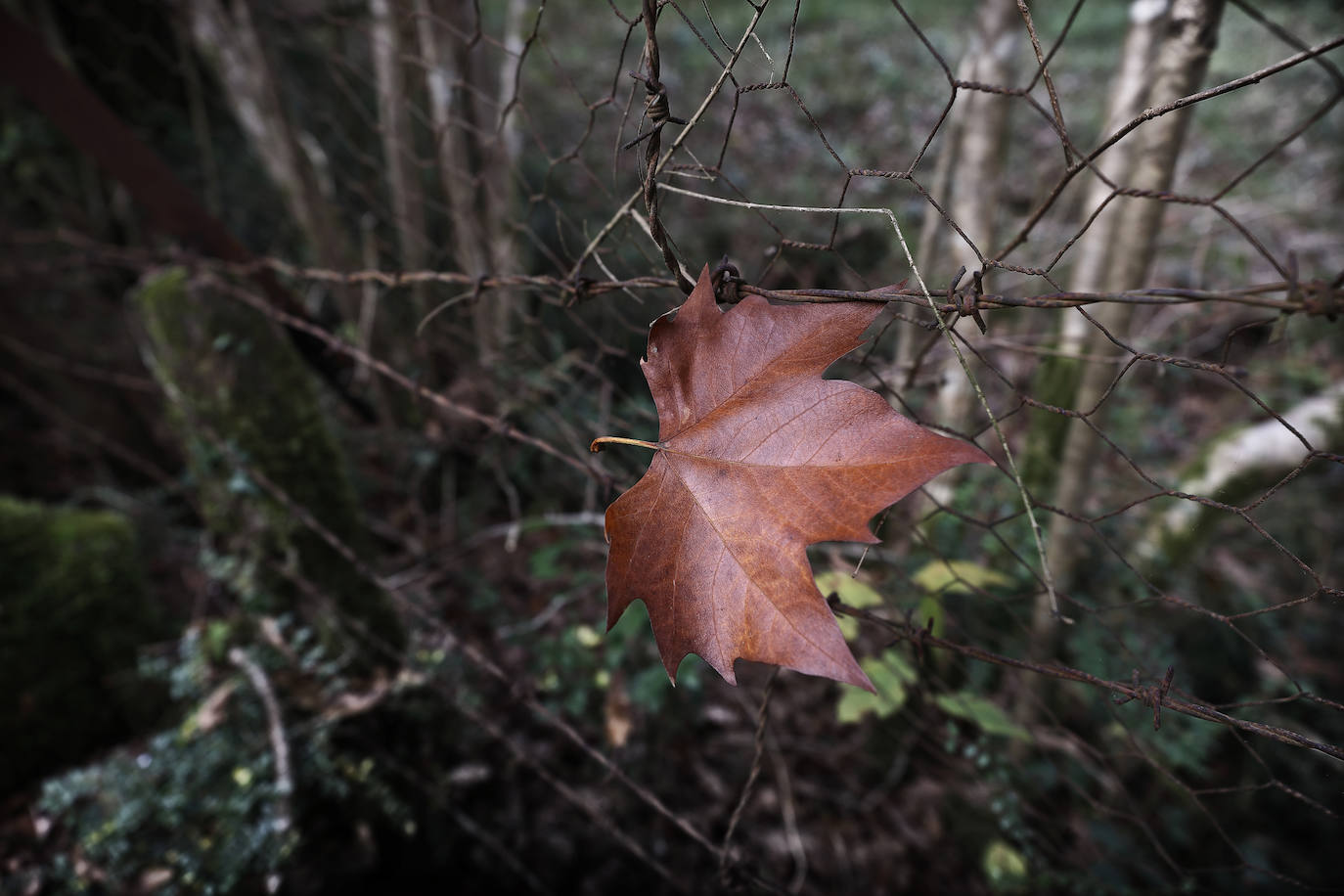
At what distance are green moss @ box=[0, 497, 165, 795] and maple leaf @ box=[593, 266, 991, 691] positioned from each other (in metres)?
2.07

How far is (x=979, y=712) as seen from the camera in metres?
1.19

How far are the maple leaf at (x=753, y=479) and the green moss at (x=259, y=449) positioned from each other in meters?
0.94

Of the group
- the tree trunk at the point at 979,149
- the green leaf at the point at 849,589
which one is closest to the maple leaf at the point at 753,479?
the green leaf at the point at 849,589

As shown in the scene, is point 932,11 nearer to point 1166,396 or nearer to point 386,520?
point 1166,396

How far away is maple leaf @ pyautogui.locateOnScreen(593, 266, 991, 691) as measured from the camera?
529mm

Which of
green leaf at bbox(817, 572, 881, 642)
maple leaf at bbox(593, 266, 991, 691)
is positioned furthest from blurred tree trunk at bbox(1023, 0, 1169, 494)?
maple leaf at bbox(593, 266, 991, 691)

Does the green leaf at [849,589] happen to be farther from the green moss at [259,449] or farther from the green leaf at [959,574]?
the green moss at [259,449]

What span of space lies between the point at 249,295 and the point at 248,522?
1.68ft

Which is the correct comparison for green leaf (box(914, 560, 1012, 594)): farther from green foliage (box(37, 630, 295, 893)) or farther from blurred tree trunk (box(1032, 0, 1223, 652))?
green foliage (box(37, 630, 295, 893))

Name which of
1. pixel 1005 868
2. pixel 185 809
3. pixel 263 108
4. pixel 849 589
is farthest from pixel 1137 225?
pixel 263 108

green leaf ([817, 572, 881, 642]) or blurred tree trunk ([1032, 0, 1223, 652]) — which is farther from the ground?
blurred tree trunk ([1032, 0, 1223, 652])

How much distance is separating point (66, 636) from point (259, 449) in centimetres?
107

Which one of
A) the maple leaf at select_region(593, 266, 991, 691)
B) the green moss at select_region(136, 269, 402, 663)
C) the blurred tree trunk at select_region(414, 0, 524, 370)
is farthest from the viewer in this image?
the blurred tree trunk at select_region(414, 0, 524, 370)

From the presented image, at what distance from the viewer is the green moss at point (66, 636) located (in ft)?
5.60
